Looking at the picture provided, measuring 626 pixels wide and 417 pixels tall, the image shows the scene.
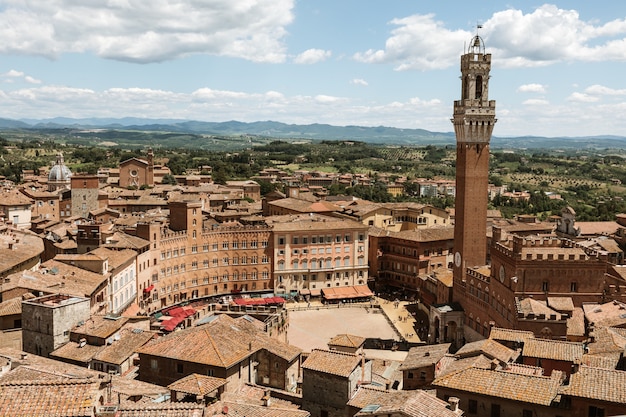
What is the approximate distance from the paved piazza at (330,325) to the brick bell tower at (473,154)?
31.9 ft

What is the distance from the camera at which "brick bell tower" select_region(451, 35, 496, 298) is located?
69.2 m

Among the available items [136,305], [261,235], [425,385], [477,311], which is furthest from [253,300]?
[425,385]

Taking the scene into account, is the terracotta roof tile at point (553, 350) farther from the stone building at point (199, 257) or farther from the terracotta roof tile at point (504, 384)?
the stone building at point (199, 257)

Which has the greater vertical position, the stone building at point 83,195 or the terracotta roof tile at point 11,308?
the stone building at point 83,195

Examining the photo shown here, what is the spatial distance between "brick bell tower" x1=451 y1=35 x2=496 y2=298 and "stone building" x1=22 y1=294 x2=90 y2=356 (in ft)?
136

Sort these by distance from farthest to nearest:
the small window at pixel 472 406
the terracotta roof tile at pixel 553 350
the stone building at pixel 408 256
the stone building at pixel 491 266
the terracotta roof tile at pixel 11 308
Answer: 1. the stone building at pixel 408 256
2. the stone building at pixel 491 266
3. the terracotta roof tile at pixel 11 308
4. the terracotta roof tile at pixel 553 350
5. the small window at pixel 472 406

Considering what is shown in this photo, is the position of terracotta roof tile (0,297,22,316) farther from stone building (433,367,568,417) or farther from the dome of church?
the dome of church

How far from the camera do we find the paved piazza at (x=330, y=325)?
64750 millimetres

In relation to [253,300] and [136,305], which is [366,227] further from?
[136,305]

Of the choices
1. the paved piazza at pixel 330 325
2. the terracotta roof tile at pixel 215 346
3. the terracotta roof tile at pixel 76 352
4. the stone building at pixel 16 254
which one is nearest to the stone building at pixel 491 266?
the paved piazza at pixel 330 325

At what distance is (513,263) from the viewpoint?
55.5m

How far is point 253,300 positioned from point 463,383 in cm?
5194

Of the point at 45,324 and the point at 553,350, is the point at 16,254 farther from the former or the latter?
the point at 553,350

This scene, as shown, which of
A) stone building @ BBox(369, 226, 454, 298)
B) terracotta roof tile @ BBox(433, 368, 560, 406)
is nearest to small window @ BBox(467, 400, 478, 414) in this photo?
terracotta roof tile @ BBox(433, 368, 560, 406)
